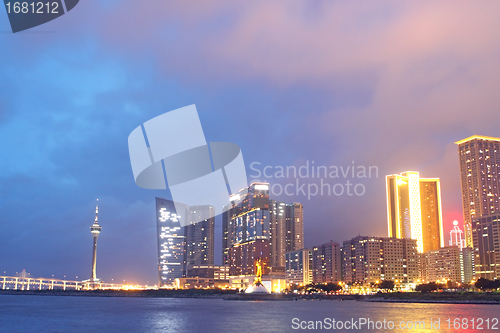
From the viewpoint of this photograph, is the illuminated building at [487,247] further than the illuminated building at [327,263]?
No

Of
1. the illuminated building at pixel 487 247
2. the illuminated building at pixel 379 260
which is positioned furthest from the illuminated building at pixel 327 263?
the illuminated building at pixel 487 247

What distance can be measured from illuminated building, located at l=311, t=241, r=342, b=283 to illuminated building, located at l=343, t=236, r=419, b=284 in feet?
13.8

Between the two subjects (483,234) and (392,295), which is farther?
(483,234)

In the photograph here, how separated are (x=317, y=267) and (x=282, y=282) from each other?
50.5 feet

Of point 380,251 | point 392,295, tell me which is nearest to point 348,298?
point 392,295

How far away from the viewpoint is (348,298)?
132500 millimetres

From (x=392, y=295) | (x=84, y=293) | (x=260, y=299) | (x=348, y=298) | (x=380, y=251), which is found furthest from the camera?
(x=84, y=293)

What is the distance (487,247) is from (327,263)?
58426 millimetres

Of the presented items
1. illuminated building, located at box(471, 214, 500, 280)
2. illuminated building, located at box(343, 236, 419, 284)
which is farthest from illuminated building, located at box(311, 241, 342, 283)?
illuminated building, located at box(471, 214, 500, 280)

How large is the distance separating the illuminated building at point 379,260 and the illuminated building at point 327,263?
421cm

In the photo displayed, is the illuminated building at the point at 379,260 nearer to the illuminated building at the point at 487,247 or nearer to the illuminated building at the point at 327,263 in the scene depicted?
the illuminated building at the point at 327,263

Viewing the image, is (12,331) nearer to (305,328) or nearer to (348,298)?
(305,328)

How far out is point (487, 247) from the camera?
581 ft

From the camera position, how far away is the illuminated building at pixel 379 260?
17325cm
